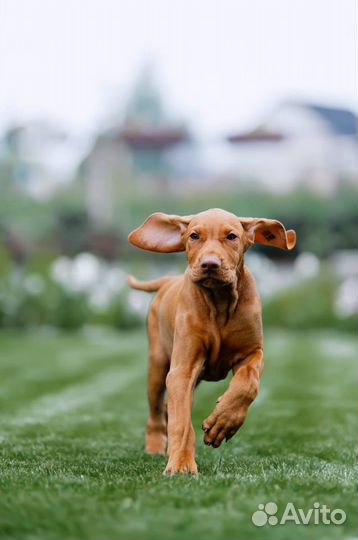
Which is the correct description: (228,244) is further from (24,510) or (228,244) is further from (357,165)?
(357,165)

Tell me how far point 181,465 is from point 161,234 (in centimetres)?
131

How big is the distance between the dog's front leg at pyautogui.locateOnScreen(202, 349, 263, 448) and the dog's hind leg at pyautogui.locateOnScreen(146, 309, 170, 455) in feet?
3.50

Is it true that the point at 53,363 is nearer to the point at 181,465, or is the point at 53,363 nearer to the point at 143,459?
the point at 143,459

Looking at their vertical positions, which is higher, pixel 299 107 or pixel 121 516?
pixel 121 516

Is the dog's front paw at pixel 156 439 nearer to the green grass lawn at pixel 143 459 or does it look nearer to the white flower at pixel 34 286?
the green grass lawn at pixel 143 459

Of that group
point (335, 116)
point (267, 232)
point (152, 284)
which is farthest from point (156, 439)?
point (335, 116)

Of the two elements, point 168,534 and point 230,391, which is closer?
point 168,534

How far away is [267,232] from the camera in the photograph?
5.33 metres

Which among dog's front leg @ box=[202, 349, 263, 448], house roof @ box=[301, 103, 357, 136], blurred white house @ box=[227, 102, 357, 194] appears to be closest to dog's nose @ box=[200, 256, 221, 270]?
dog's front leg @ box=[202, 349, 263, 448]

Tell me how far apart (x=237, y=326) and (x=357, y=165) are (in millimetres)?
24399

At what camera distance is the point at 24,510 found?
12.2 ft

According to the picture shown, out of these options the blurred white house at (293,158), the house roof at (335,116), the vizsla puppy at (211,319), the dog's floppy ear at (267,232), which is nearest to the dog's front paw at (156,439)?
the vizsla puppy at (211,319)

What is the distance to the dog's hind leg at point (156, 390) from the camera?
591cm

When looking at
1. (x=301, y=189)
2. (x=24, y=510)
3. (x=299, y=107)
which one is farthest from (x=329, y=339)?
(x=299, y=107)
